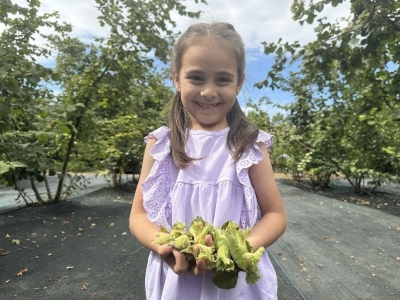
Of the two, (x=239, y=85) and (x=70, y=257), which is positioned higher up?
(x=239, y=85)

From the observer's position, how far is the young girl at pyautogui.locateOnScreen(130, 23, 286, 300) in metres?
1.05

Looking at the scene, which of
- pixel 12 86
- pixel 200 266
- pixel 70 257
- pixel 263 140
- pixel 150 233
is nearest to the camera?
pixel 200 266

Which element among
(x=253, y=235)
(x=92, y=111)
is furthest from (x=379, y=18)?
(x=92, y=111)

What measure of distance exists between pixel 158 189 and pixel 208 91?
0.35m

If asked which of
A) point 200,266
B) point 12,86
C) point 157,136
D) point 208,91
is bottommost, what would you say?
point 200,266

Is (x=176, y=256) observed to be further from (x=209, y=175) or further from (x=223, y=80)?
(x=223, y=80)

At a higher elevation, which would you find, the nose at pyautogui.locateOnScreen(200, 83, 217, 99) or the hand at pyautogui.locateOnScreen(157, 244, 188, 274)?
the nose at pyautogui.locateOnScreen(200, 83, 217, 99)

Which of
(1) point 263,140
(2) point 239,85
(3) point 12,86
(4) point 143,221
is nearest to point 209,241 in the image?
(4) point 143,221

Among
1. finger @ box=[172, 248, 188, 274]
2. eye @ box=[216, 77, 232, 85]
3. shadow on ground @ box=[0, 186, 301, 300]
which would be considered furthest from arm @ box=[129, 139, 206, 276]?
shadow on ground @ box=[0, 186, 301, 300]

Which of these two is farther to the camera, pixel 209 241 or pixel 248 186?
pixel 248 186

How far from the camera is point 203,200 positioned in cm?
108

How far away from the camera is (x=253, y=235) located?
1.01m

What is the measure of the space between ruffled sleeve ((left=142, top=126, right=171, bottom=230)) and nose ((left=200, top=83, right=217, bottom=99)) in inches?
8.9

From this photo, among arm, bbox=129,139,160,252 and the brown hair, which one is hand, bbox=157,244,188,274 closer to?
arm, bbox=129,139,160,252
